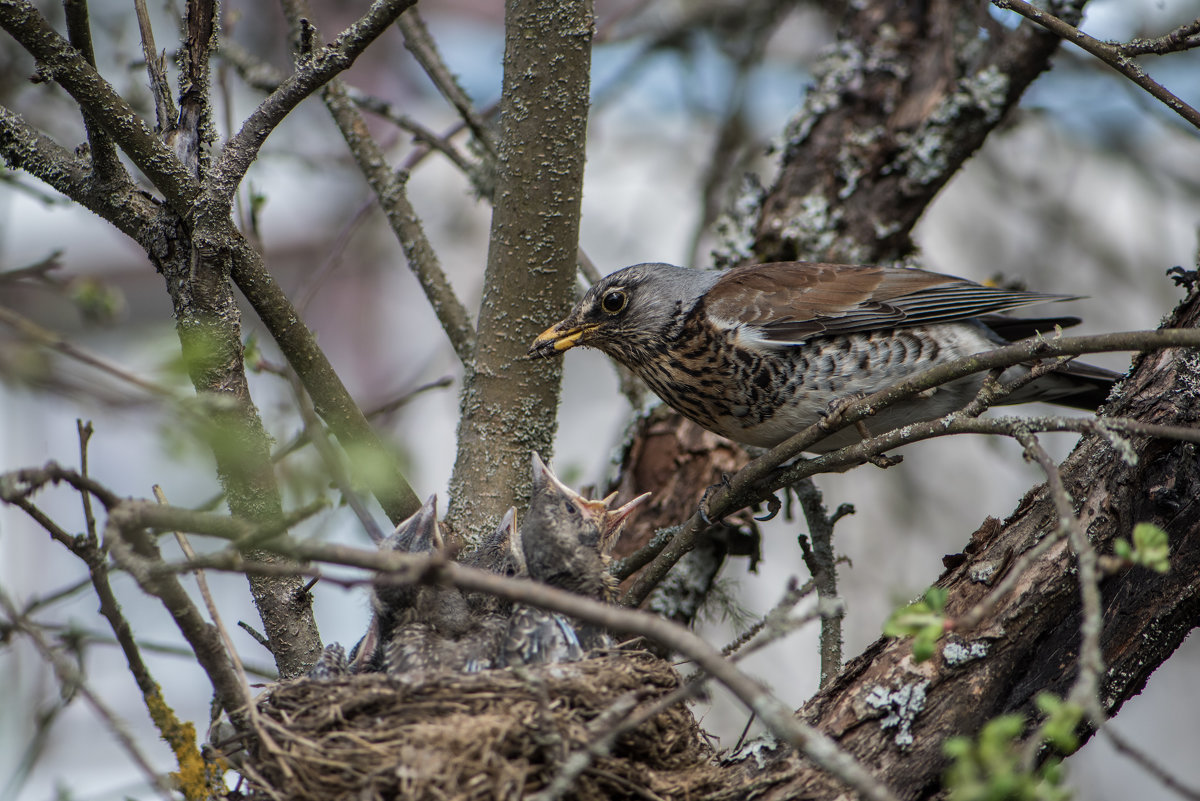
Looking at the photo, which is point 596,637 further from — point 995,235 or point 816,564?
point 995,235

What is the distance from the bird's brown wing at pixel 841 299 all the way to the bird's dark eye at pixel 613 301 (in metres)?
0.32

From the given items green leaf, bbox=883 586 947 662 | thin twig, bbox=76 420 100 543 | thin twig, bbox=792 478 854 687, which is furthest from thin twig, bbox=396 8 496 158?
green leaf, bbox=883 586 947 662

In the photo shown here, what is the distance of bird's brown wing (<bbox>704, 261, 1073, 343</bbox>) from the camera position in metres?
3.58

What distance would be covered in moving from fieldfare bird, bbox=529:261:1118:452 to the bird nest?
125cm

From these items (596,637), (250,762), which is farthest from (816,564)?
(250,762)

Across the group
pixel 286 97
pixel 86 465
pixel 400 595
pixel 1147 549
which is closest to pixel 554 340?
pixel 400 595

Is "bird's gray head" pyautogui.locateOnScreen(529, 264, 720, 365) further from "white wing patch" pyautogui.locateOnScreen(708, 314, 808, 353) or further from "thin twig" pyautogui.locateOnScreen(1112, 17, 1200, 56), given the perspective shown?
"thin twig" pyautogui.locateOnScreen(1112, 17, 1200, 56)

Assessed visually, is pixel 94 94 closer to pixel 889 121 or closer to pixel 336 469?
pixel 336 469

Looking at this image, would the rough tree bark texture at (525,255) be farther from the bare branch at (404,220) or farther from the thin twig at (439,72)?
the thin twig at (439,72)

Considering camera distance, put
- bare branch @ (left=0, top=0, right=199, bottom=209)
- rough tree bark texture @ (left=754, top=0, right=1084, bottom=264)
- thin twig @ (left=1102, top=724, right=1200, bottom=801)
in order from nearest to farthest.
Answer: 1. thin twig @ (left=1102, top=724, right=1200, bottom=801)
2. bare branch @ (left=0, top=0, right=199, bottom=209)
3. rough tree bark texture @ (left=754, top=0, right=1084, bottom=264)

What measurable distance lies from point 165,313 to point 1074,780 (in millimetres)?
7778

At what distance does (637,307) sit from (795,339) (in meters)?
0.63

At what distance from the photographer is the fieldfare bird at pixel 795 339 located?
137 inches

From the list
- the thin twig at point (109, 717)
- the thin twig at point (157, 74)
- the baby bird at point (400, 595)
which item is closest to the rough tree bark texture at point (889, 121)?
the baby bird at point (400, 595)
